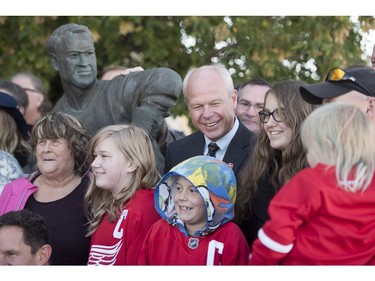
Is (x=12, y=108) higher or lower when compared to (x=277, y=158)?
higher

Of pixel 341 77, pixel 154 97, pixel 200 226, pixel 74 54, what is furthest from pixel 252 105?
pixel 341 77

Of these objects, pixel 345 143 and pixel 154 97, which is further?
pixel 154 97

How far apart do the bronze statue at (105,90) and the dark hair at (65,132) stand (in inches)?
14.7

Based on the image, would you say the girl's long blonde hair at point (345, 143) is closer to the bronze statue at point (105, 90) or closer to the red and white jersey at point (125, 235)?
the red and white jersey at point (125, 235)

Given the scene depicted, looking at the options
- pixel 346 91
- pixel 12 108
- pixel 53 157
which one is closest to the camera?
pixel 346 91

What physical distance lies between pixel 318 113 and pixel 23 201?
217 centimetres

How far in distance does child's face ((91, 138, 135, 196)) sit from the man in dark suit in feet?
1.49

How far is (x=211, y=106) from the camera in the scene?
5.11m

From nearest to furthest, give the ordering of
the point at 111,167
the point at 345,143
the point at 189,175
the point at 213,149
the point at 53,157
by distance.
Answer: the point at 345,143 → the point at 189,175 → the point at 111,167 → the point at 53,157 → the point at 213,149

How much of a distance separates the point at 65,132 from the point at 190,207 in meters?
1.10

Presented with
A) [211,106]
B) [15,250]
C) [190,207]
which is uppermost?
[211,106]

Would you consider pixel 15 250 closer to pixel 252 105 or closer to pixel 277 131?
pixel 277 131

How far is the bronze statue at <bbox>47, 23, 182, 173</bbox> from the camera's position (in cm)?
529

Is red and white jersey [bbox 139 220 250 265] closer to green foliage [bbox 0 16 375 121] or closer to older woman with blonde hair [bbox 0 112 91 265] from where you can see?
older woman with blonde hair [bbox 0 112 91 265]
